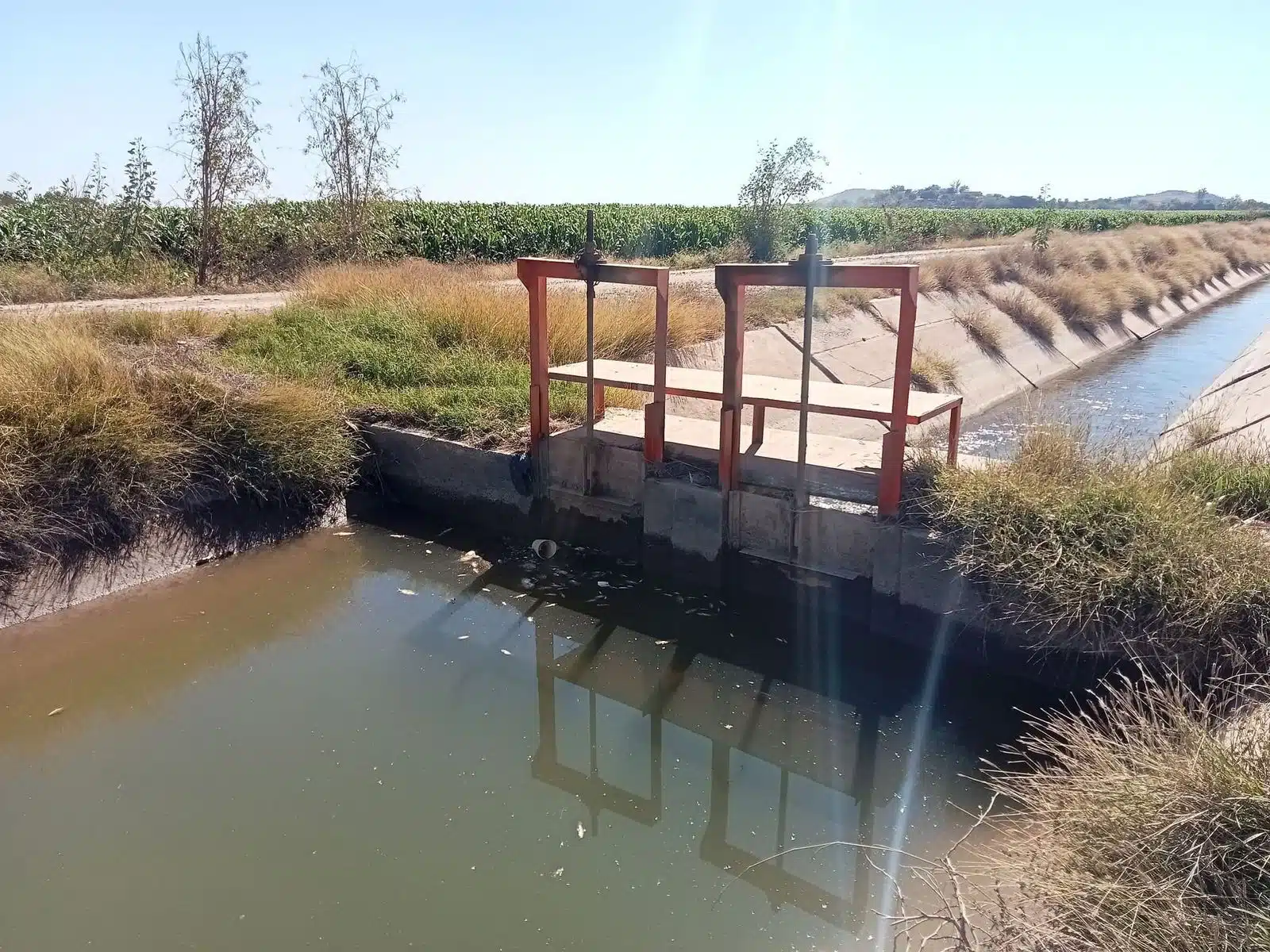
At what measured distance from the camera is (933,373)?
11.4 meters

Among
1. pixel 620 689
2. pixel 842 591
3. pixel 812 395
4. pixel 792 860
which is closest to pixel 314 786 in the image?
pixel 620 689

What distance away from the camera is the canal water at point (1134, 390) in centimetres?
985

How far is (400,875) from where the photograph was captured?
3355mm

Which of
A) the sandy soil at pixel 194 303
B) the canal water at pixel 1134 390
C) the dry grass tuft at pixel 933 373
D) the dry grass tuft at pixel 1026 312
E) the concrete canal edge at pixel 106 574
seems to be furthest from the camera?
the dry grass tuft at pixel 1026 312

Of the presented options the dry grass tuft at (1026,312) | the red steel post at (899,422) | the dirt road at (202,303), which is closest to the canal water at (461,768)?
the red steel post at (899,422)

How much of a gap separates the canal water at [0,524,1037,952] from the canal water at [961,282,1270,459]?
241cm

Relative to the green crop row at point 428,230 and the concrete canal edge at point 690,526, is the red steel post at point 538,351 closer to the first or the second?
the concrete canal edge at point 690,526

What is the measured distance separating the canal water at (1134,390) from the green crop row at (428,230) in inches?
265

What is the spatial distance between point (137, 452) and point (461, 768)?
332cm

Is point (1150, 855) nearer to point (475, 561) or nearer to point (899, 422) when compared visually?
point (899, 422)

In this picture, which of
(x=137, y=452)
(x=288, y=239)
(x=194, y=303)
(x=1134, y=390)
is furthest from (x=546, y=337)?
(x=288, y=239)

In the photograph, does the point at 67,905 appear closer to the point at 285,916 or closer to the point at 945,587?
the point at 285,916

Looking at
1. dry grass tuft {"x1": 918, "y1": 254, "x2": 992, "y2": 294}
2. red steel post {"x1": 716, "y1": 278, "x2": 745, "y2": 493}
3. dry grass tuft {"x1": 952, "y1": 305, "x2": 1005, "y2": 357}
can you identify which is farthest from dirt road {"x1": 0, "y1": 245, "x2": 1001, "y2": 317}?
red steel post {"x1": 716, "y1": 278, "x2": 745, "y2": 493}

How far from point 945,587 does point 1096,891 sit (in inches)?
98.1
